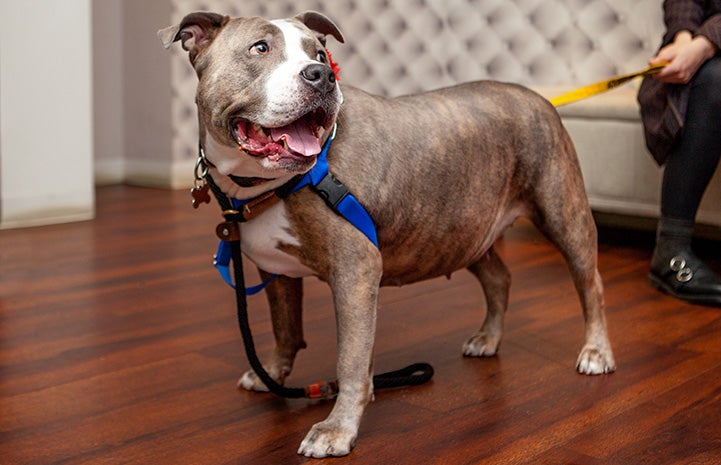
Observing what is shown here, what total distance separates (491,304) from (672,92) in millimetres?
966

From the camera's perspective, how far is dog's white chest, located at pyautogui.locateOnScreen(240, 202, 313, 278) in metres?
1.54

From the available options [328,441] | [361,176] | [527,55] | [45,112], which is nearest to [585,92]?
[361,176]

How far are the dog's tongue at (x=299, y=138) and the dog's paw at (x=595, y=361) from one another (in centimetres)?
81

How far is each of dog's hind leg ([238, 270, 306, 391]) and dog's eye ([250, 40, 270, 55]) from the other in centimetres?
49

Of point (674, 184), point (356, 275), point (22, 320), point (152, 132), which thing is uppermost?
point (356, 275)

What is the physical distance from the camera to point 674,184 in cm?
264

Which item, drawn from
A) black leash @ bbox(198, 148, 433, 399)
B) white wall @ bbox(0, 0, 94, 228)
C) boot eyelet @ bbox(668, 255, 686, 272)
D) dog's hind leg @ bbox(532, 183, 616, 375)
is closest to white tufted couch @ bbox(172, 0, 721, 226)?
boot eyelet @ bbox(668, 255, 686, 272)

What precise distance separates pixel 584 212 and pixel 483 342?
0.36 metres

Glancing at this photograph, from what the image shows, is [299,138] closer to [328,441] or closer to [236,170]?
[236,170]

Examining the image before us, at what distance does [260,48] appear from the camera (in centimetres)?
142

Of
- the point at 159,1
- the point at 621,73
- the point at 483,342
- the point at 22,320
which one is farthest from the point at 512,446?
the point at 159,1

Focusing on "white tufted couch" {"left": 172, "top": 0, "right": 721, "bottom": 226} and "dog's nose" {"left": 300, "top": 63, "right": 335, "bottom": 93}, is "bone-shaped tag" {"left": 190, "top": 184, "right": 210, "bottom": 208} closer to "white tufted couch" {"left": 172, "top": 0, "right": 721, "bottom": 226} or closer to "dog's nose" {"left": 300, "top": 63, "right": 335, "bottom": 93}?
"dog's nose" {"left": 300, "top": 63, "right": 335, "bottom": 93}

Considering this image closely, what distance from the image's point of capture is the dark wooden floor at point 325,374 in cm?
153

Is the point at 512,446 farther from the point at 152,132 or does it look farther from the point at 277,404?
the point at 152,132
